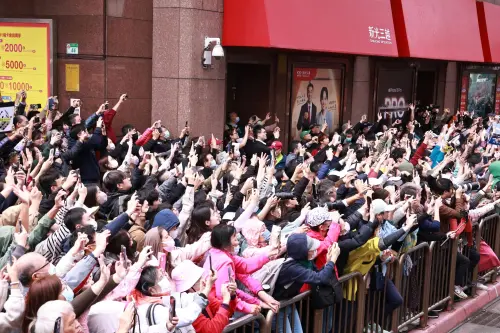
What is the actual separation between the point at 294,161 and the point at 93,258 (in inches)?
247

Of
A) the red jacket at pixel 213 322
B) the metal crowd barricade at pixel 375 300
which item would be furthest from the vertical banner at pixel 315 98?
the red jacket at pixel 213 322

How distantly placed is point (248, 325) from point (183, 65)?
8.76 meters

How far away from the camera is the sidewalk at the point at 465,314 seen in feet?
29.6

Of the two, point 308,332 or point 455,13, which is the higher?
point 455,13

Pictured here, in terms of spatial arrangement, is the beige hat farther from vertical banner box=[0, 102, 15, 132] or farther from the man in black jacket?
the man in black jacket

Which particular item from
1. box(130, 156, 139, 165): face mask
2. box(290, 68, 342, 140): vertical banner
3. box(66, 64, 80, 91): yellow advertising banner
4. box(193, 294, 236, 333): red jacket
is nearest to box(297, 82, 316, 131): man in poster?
box(290, 68, 342, 140): vertical banner

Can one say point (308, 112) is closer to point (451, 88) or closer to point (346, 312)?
point (451, 88)

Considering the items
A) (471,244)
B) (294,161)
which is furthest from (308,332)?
(294,161)

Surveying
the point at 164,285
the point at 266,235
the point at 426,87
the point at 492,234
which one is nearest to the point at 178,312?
the point at 164,285

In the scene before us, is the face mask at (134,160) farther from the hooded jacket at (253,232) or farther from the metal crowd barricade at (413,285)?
the metal crowd barricade at (413,285)

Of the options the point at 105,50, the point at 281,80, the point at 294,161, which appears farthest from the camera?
the point at 281,80

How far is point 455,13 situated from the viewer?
2145 cm

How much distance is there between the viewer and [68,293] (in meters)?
4.85

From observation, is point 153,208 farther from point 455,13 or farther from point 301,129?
point 455,13
